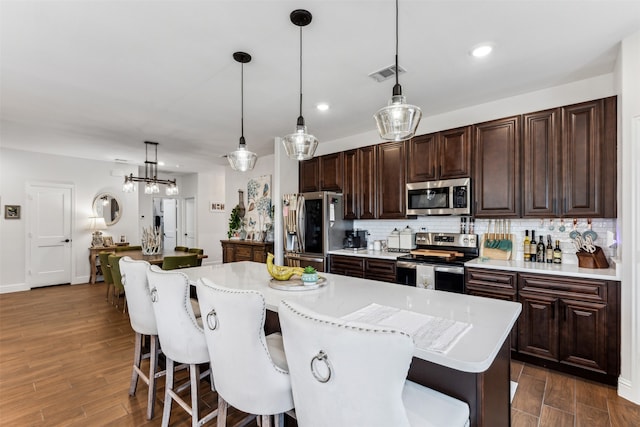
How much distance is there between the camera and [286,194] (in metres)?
4.93

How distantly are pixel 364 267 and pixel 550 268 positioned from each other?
1.91m

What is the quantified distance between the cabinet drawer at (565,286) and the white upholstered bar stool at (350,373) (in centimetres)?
217

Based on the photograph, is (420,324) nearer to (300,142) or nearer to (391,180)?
(300,142)

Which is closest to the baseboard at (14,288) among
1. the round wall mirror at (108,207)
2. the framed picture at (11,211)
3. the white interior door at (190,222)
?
the framed picture at (11,211)

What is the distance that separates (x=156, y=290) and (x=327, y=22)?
2002 mm

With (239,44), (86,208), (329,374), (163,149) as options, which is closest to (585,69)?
(239,44)

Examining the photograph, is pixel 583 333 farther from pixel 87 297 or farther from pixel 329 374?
pixel 87 297

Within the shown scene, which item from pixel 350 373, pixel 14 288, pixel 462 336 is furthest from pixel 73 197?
pixel 462 336

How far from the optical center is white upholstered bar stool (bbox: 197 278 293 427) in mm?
1235

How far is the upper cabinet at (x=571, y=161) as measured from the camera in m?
2.65

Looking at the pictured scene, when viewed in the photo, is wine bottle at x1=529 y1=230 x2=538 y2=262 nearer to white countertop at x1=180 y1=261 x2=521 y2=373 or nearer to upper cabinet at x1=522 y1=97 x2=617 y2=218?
upper cabinet at x1=522 y1=97 x2=617 y2=218

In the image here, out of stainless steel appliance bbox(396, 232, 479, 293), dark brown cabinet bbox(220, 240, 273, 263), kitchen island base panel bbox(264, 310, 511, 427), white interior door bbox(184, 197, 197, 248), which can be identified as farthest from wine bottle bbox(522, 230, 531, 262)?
white interior door bbox(184, 197, 197, 248)

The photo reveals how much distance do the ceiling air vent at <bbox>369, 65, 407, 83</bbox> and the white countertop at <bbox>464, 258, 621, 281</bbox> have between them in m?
1.97

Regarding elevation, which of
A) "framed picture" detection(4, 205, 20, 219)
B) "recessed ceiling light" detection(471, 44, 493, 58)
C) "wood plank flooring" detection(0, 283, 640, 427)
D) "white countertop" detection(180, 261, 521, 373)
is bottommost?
"wood plank flooring" detection(0, 283, 640, 427)
